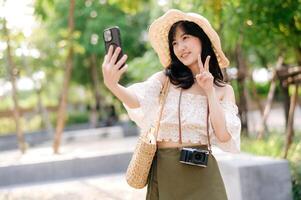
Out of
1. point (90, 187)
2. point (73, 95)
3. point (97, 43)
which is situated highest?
point (97, 43)

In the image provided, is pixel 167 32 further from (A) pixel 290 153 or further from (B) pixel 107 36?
(A) pixel 290 153

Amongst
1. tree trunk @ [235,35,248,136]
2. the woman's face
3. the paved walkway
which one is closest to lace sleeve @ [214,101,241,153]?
the woman's face

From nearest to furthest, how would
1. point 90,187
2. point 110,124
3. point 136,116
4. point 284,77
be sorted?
point 136,116
point 90,187
point 284,77
point 110,124

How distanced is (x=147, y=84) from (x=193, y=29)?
0.38m

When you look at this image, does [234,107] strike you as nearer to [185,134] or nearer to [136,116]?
[185,134]

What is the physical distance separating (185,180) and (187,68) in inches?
23.7

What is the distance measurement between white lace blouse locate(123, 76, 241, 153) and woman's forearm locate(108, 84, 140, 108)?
0.11 feet

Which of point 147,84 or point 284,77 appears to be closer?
point 147,84

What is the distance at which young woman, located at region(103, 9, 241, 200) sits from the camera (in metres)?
2.69

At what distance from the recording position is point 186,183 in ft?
8.88

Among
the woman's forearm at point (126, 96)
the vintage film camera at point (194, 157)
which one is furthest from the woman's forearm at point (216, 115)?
the woman's forearm at point (126, 96)

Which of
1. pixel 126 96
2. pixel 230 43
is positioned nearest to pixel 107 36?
pixel 126 96

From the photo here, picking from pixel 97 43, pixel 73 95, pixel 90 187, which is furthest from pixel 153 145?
pixel 73 95

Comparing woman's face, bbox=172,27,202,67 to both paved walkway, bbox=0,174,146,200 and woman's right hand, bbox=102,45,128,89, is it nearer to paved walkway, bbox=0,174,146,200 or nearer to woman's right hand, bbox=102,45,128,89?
woman's right hand, bbox=102,45,128,89
